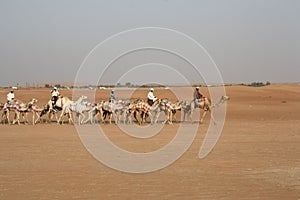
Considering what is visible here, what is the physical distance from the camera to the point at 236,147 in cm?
1767

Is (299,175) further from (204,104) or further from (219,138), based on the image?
(204,104)

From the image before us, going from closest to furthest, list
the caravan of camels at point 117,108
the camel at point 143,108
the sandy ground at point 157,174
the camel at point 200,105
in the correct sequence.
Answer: the sandy ground at point 157,174 < the camel at point 143,108 < the caravan of camels at point 117,108 < the camel at point 200,105

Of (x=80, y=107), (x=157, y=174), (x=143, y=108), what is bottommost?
(x=157, y=174)

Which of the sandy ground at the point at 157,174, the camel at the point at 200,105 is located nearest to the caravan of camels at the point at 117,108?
the camel at the point at 200,105

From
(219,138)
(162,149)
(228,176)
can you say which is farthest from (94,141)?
(228,176)

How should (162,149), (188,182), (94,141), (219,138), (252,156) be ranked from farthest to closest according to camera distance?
(219,138) → (94,141) → (162,149) → (252,156) → (188,182)

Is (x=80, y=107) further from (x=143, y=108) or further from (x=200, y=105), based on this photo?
(x=200, y=105)

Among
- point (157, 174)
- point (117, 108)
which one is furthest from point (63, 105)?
point (157, 174)

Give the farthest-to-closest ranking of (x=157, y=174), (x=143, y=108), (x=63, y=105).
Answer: (x=63, y=105), (x=143, y=108), (x=157, y=174)

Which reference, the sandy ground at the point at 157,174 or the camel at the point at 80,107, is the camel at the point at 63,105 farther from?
the sandy ground at the point at 157,174

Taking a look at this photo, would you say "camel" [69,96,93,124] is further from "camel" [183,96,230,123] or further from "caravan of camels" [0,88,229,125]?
"camel" [183,96,230,123]

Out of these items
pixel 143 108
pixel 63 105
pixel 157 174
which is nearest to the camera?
pixel 157 174

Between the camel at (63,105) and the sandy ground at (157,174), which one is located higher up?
the camel at (63,105)

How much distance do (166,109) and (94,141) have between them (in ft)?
36.5
